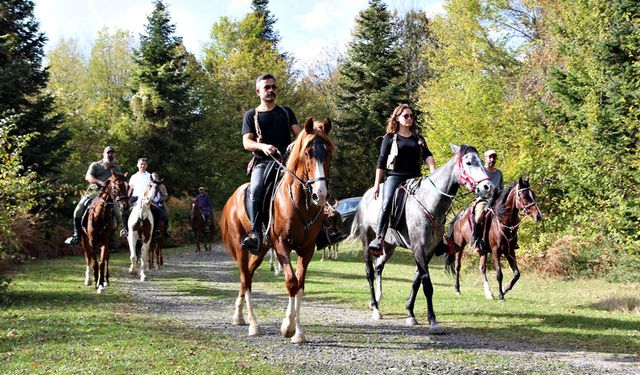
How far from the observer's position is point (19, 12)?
89.8ft

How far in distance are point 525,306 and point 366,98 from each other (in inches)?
1225

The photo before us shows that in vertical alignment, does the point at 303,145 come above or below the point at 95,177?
below

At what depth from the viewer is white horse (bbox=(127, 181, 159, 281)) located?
57.1ft

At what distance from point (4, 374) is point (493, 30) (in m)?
31.4

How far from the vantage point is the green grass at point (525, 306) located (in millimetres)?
9156

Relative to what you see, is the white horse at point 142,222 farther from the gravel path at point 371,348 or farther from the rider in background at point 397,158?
the rider in background at point 397,158

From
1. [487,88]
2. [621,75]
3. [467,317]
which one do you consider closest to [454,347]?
[467,317]

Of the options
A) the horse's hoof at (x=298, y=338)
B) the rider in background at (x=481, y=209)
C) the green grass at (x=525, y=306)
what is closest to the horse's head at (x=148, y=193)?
the green grass at (x=525, y=306)

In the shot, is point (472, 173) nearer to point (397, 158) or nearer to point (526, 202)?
point (397, 158)

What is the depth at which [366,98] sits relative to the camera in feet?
139

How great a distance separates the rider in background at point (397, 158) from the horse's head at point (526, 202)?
12.5 feet

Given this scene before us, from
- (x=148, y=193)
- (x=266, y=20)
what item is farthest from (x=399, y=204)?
(x=266, y=20)

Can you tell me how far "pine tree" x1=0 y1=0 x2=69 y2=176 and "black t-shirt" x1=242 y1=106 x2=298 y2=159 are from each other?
19769mm

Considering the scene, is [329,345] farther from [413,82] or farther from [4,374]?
[413,82]
